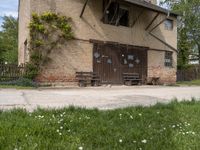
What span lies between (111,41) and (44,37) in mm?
5869

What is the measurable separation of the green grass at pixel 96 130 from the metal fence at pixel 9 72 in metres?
12.6

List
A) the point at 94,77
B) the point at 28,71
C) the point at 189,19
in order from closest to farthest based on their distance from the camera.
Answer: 1. the point at 28,71
2. the point at 94,77
3. the point at 189,19

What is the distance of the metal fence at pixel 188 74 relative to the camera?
38753 millimetres

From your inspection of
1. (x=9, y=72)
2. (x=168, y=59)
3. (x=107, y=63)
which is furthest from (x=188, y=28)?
(x=9, y=72)

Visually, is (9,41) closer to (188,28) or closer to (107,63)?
(188,28)

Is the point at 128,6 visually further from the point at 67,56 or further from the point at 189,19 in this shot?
the point at 189,19

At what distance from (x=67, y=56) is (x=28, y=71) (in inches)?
114

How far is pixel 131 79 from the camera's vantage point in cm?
2659

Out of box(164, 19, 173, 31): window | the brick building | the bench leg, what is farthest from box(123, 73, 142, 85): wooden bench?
box(164, 19, 173, 31): window

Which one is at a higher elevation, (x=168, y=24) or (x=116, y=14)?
(x=168, y=24)

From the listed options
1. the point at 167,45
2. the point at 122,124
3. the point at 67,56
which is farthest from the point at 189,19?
the point at 122,124

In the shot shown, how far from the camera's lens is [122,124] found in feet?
22.8

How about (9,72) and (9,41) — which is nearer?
(9,72)

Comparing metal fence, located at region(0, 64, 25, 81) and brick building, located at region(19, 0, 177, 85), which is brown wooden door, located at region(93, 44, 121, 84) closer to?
brick building, located at region(19, 0, 177, 85)
